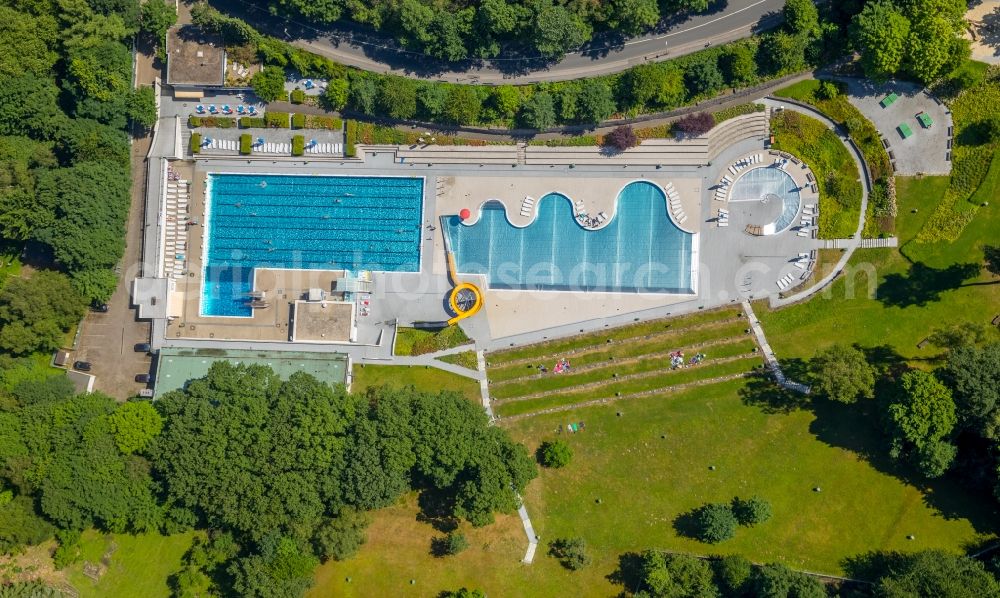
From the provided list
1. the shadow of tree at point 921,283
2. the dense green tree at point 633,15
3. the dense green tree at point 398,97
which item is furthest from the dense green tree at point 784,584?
the dense green tree at point 398,97

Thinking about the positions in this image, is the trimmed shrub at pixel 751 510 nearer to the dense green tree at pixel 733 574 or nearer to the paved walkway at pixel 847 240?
the dense green tree at pixel 733 574

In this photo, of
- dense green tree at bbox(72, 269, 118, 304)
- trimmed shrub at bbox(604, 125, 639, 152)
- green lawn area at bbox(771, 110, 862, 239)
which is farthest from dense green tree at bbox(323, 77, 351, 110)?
green lawn area at bbox(771, 110, 862, 239)

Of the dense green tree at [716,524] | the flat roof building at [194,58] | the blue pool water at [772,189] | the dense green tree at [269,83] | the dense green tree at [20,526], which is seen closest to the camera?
the dense green tree at [716,524]

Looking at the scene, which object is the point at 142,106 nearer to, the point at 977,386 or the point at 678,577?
the point at 678,577

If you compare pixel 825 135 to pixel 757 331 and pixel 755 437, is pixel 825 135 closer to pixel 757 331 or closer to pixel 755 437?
pixel 757 331

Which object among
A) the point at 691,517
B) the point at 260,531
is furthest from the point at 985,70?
the point at 260,531

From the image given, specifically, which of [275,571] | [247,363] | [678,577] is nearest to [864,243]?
[678,577]
